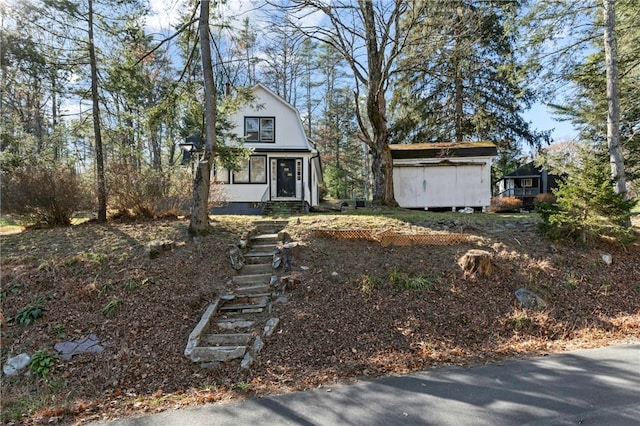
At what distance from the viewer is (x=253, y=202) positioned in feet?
52.0

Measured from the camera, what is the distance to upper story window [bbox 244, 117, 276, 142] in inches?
639

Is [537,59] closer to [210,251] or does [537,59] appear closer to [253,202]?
[210,251]

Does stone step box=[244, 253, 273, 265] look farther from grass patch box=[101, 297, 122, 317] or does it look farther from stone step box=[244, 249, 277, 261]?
grass patch box=[101, 297, 122, 317]

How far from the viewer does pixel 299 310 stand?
17.5ft

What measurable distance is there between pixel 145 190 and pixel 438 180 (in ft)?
38.6

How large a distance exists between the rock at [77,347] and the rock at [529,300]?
6275 millimetres

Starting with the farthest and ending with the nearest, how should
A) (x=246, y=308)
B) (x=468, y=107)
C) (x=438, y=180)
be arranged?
(x=468, y=107) → (x=438, y=180) → (x=246, y=308)

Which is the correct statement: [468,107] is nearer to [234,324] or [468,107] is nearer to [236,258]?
[236,258]

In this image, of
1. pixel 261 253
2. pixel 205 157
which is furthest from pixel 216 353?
pixel 205 157

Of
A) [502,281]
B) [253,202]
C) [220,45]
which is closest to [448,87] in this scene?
[253,202]

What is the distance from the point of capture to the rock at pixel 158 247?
659 cm

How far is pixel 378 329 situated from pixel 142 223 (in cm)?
665

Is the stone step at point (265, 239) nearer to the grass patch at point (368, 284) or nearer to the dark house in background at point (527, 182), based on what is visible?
the grass patch at point (368, 284)

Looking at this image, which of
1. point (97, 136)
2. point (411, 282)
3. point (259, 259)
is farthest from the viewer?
point (97, 136)
